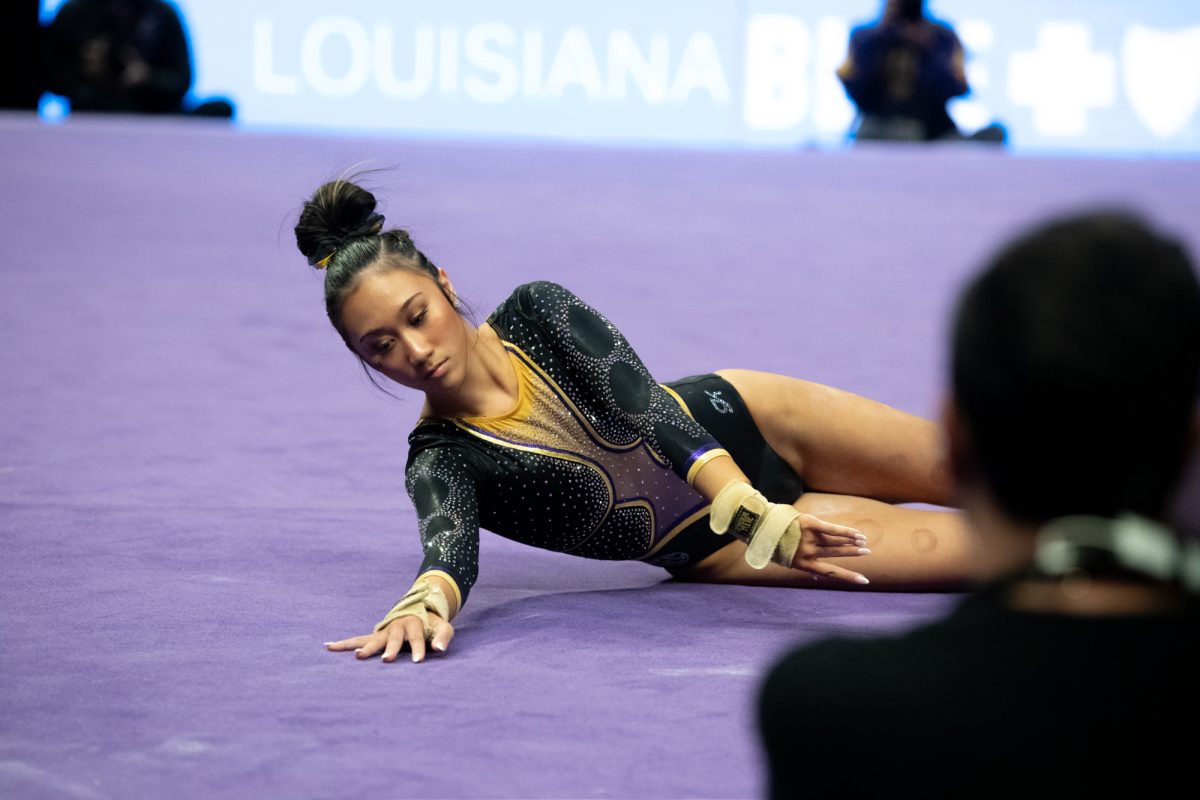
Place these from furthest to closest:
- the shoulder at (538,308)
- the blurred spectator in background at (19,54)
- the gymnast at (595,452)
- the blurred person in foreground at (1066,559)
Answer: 1. the blurred spectator in background at (19,54)
2. the shoulder at (538,308)
3. the gymnast at (595,452)
4. the blurred person in foreground at (1066,559)

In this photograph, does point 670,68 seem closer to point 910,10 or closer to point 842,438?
point 910,10

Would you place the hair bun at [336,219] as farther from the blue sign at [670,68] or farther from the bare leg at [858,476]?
the blue sign at [670,68]

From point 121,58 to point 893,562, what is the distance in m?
5.74

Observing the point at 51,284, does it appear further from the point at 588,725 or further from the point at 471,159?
the point at 588,725

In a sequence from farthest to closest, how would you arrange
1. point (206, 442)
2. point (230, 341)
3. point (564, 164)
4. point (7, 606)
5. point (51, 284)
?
point (564, 164) → point (51, 284) → point (230, 341) → point (206, 442) → point (7, 606)

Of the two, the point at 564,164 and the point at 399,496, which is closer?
the point at 399,496

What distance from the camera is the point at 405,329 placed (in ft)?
7.01

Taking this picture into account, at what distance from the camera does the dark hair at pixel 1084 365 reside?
723 mm

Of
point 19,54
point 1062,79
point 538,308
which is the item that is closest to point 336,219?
point 538,308

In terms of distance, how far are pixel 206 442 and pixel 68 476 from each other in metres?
0.38

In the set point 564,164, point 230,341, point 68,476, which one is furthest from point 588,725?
point 564,164

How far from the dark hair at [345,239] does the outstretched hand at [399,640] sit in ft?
1.57

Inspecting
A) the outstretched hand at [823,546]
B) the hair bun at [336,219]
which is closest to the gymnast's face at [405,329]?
the hair bun at [336,219]

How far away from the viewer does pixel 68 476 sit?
→ 294 centimetres
